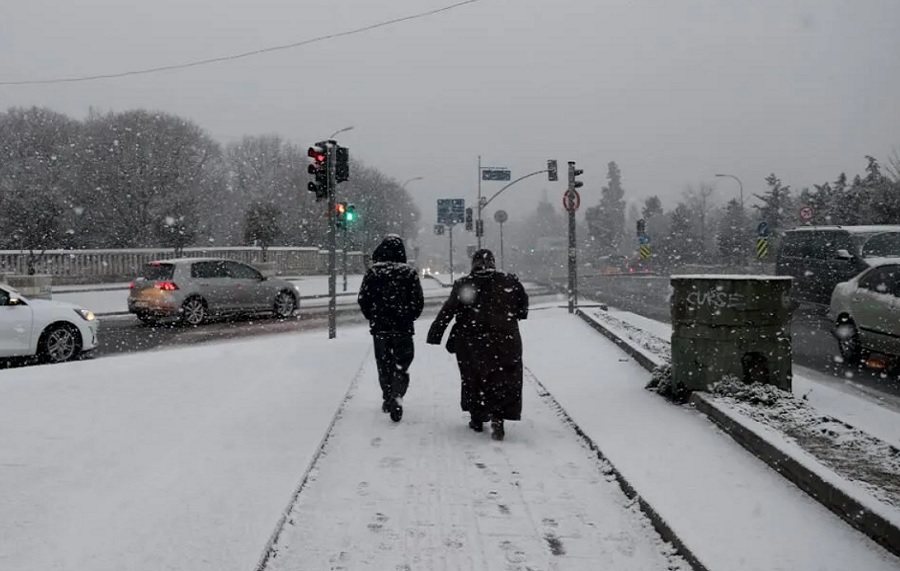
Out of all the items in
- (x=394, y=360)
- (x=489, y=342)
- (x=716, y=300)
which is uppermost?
(x=716, y=300)

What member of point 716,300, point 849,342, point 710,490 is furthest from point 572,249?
point 710,490

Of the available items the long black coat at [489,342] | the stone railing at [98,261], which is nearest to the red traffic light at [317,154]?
the long black coat at [489,342]

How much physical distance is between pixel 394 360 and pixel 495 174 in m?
21.5

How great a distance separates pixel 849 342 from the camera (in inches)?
405

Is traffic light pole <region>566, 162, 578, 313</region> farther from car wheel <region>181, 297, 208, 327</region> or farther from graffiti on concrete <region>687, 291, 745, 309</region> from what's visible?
graffiti on concrete <region>687, 291, 745, 309</region>

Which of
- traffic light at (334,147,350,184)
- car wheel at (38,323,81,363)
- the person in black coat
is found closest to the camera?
the person in black coat

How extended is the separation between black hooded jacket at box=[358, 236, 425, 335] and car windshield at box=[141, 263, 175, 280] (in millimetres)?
10816

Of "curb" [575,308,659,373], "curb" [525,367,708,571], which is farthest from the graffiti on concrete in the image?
"curb" [525,367,708,571]

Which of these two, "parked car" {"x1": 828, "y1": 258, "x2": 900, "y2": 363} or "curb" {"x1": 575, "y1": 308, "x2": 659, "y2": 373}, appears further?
"parked car" {"x1": 828, "y1": 258, "x2": 900, "y2": 363}

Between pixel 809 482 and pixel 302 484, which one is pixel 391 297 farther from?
pixel 809 482

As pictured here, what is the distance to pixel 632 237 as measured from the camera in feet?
360

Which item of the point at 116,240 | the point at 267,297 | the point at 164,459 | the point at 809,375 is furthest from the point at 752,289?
the point at 116,240

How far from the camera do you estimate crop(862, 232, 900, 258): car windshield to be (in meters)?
15.1

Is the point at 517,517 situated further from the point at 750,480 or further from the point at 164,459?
the point at 164,459
